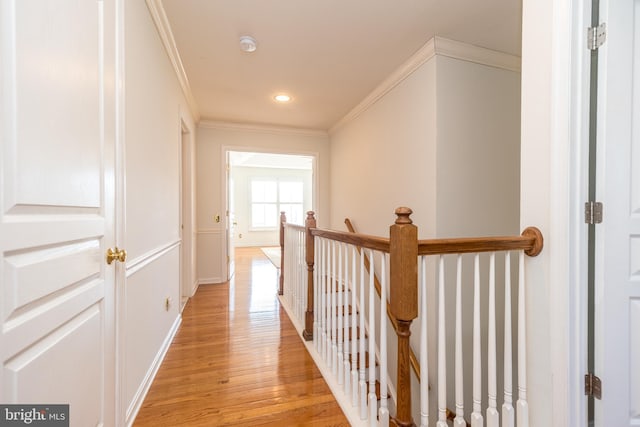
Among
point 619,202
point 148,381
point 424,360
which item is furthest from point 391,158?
point 148,381

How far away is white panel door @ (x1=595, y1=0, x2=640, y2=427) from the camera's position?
109 cm

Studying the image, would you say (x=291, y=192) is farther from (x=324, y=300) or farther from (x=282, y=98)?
(x=324, y=300)

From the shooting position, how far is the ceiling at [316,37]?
5.94 feet

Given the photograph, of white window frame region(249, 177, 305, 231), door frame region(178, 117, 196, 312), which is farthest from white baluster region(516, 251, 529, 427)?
white window frame region(249, 177, 305, 231)

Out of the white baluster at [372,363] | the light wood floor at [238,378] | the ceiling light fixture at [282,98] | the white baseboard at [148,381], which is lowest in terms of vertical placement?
the light wood floor at [238,378]

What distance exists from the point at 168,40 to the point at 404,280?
2462 millimetres

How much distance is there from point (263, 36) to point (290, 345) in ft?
8.21

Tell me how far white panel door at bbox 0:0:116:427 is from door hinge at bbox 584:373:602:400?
1957 millimetres

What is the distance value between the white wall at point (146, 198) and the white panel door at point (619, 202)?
218cm

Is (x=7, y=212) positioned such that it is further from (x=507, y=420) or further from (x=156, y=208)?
(x=507, y=420)

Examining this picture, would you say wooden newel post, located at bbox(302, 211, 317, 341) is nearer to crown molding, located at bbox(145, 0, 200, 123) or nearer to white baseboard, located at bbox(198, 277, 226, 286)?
crown molding, located at bbox(145, 0, 200, 123)

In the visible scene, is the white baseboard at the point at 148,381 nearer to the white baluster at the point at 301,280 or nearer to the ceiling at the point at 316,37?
the white baluster at the point at 301,280

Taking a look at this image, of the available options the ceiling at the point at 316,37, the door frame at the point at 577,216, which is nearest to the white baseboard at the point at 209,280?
the ceiling at the point at 316,37

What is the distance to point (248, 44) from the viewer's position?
6.97ft
